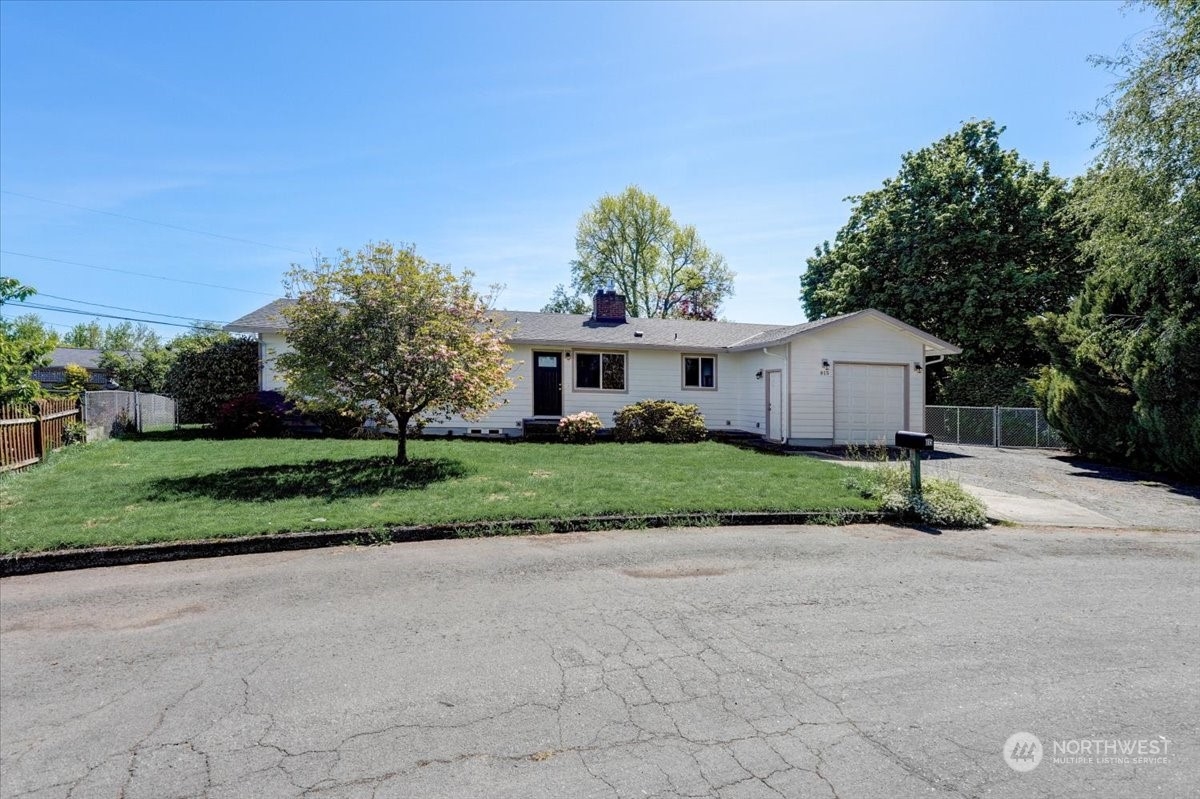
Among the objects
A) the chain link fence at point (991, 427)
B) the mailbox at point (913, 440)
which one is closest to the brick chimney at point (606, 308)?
the chain link fence at point (991, 427)

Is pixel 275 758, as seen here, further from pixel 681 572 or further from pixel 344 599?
pixel 681 572

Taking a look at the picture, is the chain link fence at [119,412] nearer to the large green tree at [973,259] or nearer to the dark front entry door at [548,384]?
the dark front entry door at [548,384]

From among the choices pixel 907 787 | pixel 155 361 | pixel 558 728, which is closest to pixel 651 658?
pixel 558 728

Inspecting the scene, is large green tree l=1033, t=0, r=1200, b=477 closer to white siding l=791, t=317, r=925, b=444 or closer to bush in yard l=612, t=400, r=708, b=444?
white siding l=791, t=317, r=925, b=444

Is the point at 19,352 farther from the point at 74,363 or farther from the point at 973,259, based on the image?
the point at 74,363

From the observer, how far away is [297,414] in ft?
55.5

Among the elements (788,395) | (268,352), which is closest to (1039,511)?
(788,395)

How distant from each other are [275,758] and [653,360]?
55.8ft

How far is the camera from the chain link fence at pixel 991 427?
18.8 m

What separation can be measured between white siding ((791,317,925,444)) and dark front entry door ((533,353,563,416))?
22.6ft

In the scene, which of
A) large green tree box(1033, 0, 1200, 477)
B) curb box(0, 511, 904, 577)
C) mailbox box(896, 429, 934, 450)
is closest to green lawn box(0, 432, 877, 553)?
curb box(0, 511, 904, 577)

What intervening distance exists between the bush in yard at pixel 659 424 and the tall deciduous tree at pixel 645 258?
23.4m

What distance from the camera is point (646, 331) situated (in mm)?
20469

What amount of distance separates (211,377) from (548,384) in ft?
32.2
